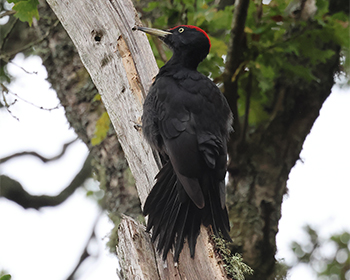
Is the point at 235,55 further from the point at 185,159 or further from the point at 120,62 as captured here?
the point at 185,159

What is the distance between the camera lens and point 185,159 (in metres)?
2.15

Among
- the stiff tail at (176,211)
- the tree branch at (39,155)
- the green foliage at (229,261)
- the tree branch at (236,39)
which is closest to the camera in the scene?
the green foliage at (229,261)

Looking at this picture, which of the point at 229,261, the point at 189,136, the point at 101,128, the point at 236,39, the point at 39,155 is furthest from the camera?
the point at 39,155

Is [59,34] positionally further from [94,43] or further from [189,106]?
[189,106]

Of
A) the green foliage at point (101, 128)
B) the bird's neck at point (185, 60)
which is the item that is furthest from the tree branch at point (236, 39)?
the green foliage at point (101, 128)

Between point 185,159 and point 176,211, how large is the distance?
0.32 metres

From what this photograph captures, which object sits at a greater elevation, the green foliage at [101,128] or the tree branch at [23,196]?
the green foliage at [101,128]

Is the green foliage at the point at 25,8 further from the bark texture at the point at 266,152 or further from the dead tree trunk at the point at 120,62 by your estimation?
the bark texture at the point at 266,152

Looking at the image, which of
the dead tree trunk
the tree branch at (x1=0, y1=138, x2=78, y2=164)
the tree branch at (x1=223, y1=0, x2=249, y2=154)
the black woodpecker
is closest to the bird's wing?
the black woodpecker

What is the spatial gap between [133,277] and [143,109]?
982mm

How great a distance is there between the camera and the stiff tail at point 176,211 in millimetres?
2121

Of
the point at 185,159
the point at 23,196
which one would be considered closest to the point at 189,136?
the point at 185,159

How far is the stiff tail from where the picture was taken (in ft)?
6.96

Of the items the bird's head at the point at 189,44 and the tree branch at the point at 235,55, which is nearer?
the bird's head at the point at 189,44
